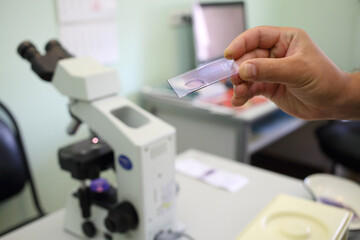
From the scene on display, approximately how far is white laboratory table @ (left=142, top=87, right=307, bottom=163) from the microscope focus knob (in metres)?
0.98

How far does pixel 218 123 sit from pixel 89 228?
1046mm

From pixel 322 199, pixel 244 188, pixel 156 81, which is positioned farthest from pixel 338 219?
pixel 156 81

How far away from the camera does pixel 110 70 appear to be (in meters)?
0.87

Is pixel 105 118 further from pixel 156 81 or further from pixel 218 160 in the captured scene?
pixel 156 81

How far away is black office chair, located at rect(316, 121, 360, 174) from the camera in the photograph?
187 cm

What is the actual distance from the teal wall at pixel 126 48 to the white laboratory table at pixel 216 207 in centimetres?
53

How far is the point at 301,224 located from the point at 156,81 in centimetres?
153

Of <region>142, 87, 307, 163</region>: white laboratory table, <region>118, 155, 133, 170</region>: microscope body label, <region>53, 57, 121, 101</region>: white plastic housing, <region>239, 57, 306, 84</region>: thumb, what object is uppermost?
<region>239, 57, 306, 84</region>: thumb

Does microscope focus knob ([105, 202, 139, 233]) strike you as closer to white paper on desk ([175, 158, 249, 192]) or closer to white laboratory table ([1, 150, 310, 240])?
white laboratory table ([1, 150, 310, 240])

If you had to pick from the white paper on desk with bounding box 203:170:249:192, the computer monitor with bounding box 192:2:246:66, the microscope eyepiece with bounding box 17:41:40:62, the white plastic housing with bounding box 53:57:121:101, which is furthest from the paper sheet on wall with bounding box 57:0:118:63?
the white paper on desk with bounding box 203:170:249:192

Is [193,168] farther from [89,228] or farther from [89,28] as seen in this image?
[89,28]

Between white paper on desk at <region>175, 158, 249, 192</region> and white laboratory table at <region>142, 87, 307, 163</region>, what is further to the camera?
white laboratory table at <region>142, 87, 307, 163</region>

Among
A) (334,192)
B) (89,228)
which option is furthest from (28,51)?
(334,192)

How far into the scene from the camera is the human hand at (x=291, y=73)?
568mm
